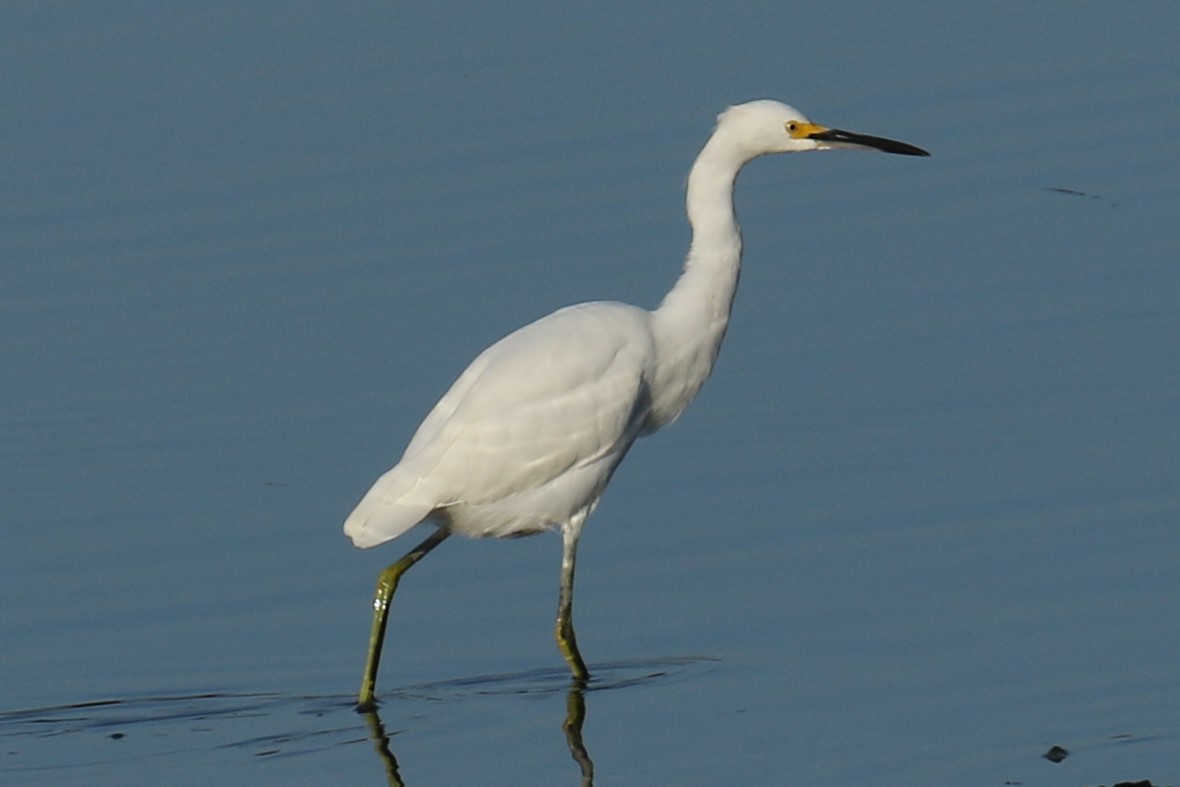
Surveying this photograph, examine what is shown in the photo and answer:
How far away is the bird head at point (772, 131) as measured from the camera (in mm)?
9734

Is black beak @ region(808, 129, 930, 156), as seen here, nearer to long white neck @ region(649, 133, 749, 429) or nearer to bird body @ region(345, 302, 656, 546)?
long white neck @ region(649, 133, 749, 429)

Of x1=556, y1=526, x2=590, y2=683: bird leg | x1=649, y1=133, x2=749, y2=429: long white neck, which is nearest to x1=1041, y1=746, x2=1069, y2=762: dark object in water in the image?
x1=556, y1=526, x2=590, y2=683: bird leg

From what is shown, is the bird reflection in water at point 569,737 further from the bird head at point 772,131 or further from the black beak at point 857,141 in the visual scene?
the black beak at point 857,141

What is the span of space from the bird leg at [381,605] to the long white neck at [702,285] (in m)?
1.07

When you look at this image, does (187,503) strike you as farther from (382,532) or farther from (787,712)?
(787,712)

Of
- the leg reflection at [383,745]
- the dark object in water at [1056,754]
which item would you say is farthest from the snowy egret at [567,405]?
the dark object in water at [1056,754]

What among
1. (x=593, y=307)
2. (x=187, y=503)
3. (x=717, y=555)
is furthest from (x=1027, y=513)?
(x=187, y=503)

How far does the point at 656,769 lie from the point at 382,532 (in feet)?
5.04

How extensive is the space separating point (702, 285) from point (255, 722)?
A: 2.51 m

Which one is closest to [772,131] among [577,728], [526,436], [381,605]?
[526,436]

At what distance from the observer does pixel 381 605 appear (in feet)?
31.1

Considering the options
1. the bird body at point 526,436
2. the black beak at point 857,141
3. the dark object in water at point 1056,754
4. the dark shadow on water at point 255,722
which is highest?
the black beak at point 857,141

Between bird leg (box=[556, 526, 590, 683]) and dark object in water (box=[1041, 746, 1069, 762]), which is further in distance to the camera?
bird leg (box=[556, 526, 590, 683])

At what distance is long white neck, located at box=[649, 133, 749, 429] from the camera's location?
9.73m
